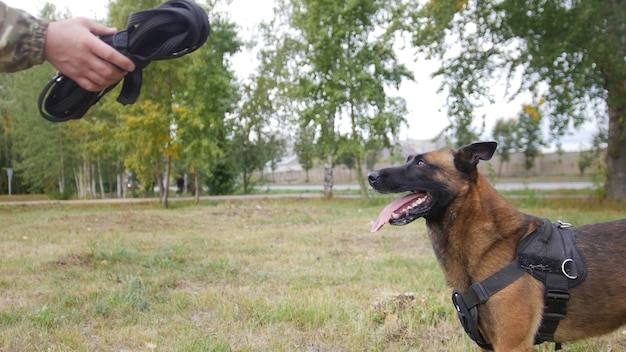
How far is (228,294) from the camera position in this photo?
17.4 feet

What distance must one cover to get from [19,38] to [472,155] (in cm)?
252

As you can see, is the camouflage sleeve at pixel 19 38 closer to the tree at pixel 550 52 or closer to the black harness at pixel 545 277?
the black harness at pixel 545 277

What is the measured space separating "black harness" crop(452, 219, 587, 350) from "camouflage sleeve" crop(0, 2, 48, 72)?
251cm

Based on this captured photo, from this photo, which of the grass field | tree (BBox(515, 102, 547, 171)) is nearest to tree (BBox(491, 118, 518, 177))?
tree (BBox(515, 102, 547, 171))

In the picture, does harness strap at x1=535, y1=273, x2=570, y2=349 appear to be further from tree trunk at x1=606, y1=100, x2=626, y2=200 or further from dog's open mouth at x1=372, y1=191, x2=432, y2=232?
tree trunk at x1=606, y1=100, x2=626, y2=200

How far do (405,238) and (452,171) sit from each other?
719 centimetres

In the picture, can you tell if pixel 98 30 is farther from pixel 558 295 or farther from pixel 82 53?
pixel 558 295

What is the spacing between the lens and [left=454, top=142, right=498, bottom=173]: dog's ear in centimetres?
301

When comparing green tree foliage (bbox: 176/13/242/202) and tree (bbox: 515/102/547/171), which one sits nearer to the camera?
green tree foliage (bbox: 176/13/242/202)

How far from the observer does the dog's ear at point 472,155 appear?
3.01m

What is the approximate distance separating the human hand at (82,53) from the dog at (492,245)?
70.8 inches

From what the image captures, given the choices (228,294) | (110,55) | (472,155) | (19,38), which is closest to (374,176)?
(472,155)

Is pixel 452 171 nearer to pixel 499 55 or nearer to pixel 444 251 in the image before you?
pixel 444 251

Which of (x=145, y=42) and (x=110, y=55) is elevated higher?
(x=145, y=42)
